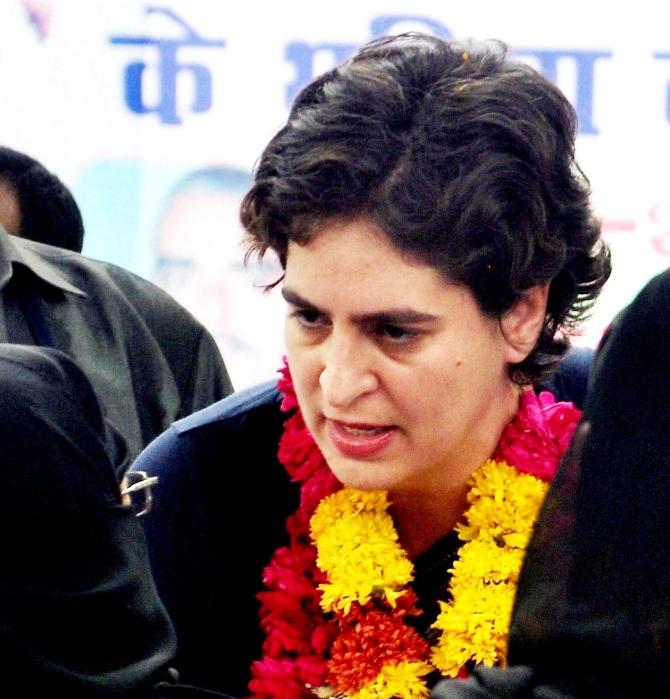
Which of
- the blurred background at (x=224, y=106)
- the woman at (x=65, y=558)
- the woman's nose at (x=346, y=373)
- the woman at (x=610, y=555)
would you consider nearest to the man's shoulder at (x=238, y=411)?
the woman's nose at (x=346, y=373)

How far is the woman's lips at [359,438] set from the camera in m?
1.93

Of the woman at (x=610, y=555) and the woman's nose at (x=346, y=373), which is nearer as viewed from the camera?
the woman at (x=610, y=555)

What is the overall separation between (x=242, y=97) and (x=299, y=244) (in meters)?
2.33

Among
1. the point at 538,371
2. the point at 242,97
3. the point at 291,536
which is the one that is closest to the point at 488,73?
the point at 538,371

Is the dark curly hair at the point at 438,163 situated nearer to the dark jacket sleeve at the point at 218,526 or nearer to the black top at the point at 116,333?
the dark jacket sleeve at the point at 218,526

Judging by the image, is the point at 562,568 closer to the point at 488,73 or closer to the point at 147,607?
the point at 147,607

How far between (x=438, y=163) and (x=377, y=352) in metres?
0.26

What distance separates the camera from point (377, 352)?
1904 millimetres

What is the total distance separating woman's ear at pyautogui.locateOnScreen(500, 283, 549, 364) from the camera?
80.9 inches

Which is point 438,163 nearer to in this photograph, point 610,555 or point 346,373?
point 346,373

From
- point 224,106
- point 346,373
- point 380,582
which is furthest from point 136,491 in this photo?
point 224,106

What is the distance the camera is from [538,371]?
7.09 feet

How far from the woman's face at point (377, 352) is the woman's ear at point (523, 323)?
0.06 metres

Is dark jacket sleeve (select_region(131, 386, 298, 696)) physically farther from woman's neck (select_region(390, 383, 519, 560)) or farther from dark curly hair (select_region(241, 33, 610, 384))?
dark curly hair (select_region(241, 33, 610, 384))
